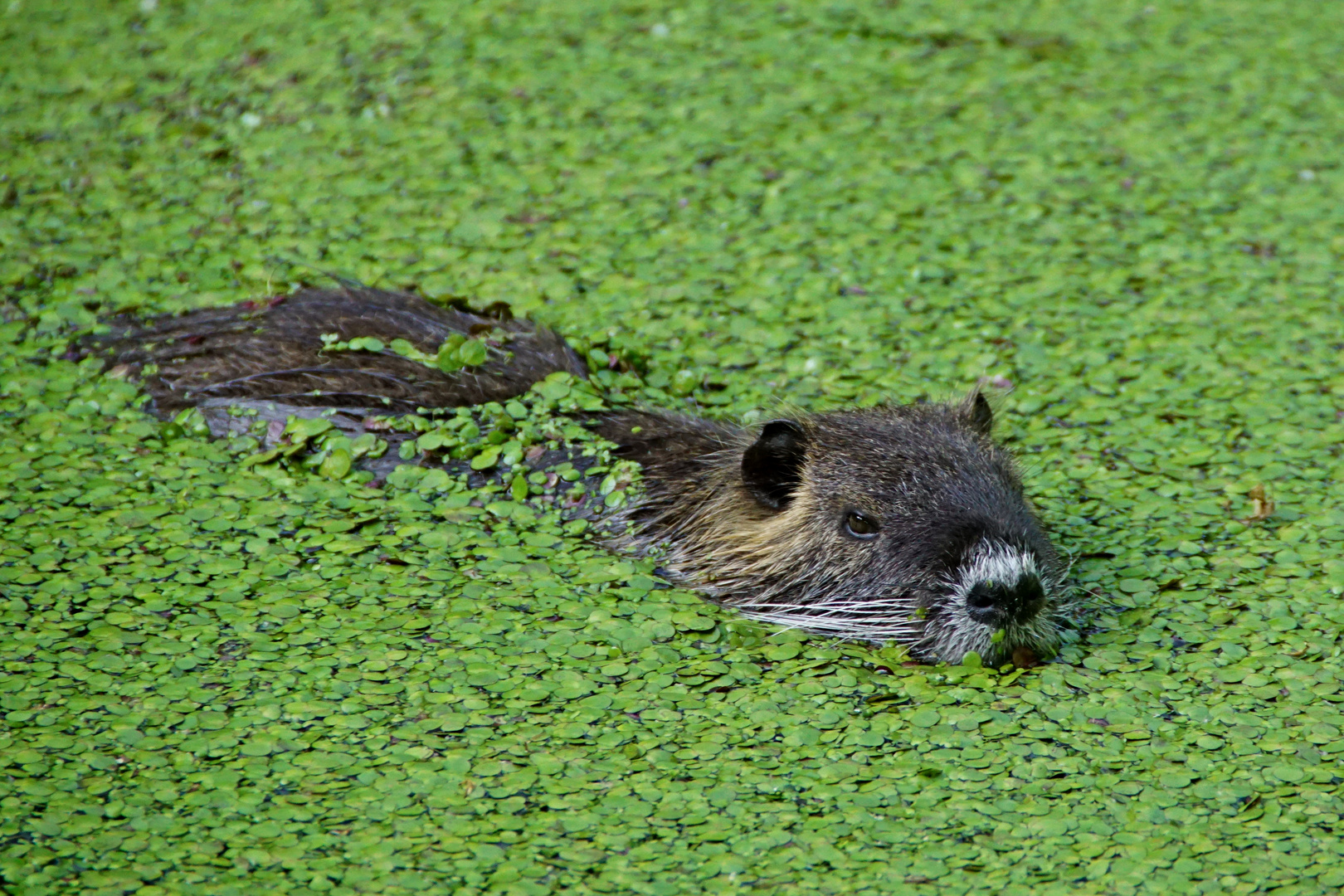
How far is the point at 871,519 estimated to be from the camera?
4.45 m

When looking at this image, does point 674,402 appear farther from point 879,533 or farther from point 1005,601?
point 1005,601

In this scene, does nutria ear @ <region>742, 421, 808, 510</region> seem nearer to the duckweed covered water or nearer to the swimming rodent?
the swimming rodent

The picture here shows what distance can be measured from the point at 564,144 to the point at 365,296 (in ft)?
6.97

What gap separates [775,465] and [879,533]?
0.47 metres

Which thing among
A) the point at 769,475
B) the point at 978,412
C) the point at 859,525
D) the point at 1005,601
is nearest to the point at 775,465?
the point at 769,475

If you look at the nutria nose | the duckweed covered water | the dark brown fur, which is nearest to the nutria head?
the nutria nose

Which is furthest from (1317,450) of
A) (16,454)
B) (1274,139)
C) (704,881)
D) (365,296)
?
(16,454)

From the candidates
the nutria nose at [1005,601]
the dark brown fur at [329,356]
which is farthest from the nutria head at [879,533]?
the dark brown fur at [329,356]

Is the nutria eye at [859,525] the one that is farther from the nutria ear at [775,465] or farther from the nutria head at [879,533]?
the nutria ear at [775,465]

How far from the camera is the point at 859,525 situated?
14.7ft

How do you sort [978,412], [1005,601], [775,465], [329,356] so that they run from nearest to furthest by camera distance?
[1005,601]
[775,465]
[978,412]
[329,356]

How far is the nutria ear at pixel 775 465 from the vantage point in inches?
184

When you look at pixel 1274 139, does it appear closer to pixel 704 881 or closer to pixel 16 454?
pixel 704 881

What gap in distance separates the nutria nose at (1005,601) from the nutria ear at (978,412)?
84 centimetres
